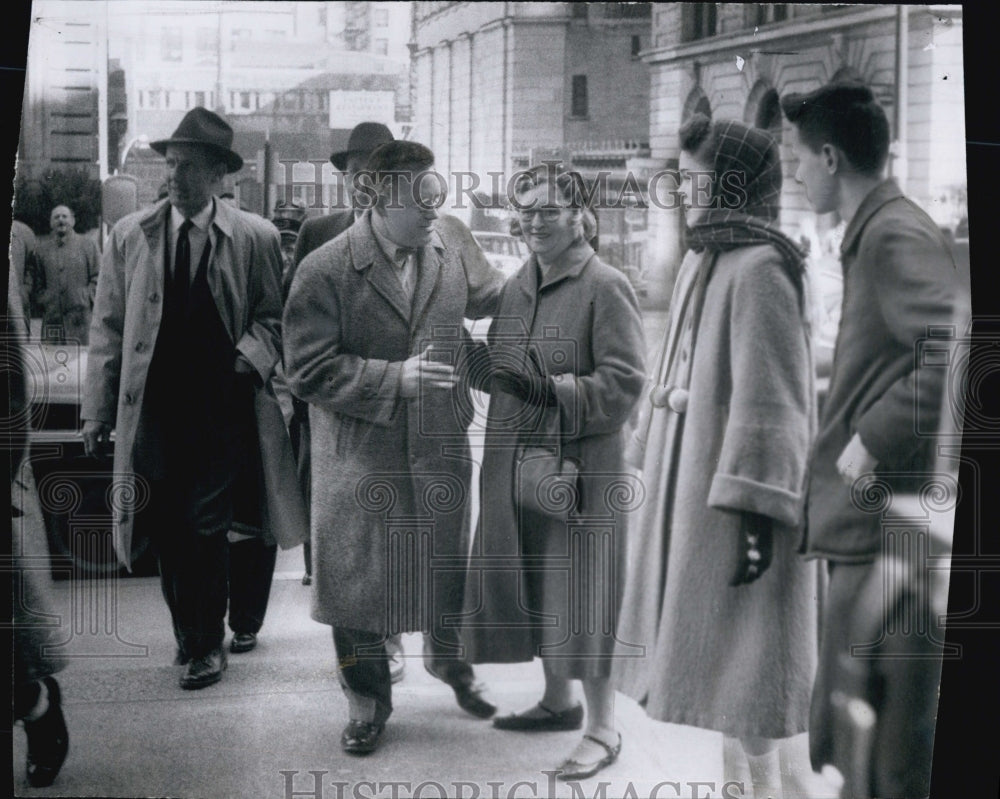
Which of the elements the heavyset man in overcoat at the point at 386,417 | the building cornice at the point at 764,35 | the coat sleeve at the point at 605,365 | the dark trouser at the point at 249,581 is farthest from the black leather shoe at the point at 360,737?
the building cornice at the point at 764,35

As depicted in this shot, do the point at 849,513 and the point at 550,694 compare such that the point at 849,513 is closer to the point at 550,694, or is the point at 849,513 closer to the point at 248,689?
the point at 550,694

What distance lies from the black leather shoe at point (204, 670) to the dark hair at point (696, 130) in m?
1.91

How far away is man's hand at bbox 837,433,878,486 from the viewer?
10.9 feet

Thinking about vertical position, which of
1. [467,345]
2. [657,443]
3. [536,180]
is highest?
[536,180]

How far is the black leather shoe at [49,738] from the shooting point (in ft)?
11.3

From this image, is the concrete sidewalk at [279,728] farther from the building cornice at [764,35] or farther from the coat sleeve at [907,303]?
the building cornice at [764,35]

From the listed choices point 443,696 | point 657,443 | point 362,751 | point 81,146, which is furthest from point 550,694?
point 81,146

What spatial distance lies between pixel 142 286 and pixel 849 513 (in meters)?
2.04

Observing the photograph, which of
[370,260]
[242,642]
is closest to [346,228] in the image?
[370,260]

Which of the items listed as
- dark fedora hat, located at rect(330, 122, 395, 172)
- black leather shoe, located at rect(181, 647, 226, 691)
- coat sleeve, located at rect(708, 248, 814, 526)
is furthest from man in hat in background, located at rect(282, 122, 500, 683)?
coat sleeve, located at rect(708, 248, 814, 526)

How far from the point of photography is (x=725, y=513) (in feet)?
11.0

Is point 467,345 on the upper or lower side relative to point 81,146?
lower

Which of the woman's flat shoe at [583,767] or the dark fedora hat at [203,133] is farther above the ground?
the dark fedora hat at [203,133]

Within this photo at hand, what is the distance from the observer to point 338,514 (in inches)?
133
